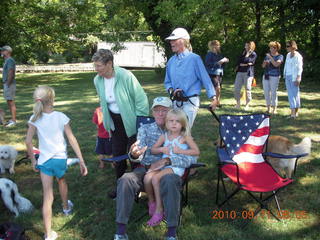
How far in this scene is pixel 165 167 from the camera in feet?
11.6

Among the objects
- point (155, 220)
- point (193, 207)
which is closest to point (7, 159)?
point (155, 220)

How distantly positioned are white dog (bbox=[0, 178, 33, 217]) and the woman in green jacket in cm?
116

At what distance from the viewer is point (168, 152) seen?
3.55 m

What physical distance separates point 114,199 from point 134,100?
3.81ft

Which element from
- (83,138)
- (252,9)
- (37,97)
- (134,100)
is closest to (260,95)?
(83,138)

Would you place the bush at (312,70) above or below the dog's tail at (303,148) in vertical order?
above

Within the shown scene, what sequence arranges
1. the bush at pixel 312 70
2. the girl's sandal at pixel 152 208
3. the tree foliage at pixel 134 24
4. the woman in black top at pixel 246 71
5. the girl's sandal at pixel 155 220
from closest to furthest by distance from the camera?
the girl's sandal at pixel 155 220 → the girl's sandal at pixel 152 208 → the woman in black top at pixel 246 71 → the bush at pixel 312 70 → the tree foliage at pixel 134 24

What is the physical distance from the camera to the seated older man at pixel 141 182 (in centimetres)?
314

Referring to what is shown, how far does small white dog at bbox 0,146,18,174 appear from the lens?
16.2 feet

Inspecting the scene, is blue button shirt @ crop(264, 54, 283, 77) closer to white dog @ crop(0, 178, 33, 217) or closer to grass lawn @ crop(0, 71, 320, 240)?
grass lawn @ crop(0, 71, 320, 240)

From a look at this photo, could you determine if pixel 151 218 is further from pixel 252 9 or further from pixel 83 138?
pixel 252 9

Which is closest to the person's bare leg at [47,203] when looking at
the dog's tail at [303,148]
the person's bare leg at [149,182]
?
the person's bare leg at [149,182]

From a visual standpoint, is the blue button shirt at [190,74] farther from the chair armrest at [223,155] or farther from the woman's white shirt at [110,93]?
the woman's white shirt at [110,93]

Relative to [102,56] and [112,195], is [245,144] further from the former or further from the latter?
[102,56]
